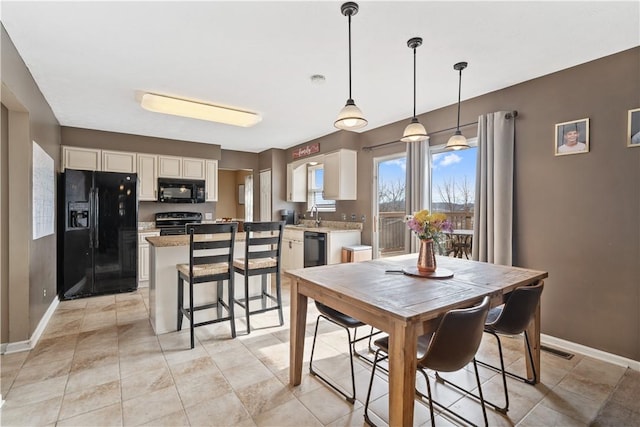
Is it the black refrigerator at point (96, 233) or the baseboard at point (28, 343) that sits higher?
the black refrigerator at point (96, 233)

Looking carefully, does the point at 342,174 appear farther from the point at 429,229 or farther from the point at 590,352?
the point at 590,352

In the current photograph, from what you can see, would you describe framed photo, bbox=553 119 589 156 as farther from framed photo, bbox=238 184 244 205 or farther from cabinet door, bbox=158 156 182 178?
framed photo, bbox=238 184 244 205

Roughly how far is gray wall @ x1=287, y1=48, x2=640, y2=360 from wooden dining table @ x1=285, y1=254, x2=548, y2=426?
0.85 m

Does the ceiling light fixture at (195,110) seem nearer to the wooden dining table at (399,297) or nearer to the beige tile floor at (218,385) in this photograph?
the beige tile floor at (218,385)

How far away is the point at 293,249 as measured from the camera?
5.56 metres

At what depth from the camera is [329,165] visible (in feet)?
17.1

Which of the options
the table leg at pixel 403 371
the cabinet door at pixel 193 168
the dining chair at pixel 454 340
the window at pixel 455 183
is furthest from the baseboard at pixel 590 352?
the cabinet door at pixel 193 168

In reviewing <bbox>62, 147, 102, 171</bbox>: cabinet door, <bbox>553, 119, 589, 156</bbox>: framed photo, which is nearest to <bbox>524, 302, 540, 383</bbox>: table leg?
<bbox>553, 119, 589, 156</bbox>: framed photo

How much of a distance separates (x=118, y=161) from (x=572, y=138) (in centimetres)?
593

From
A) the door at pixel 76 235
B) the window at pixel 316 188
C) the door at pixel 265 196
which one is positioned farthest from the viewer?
the door at pixel 265 196

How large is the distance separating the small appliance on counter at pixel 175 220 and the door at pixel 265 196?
138cm

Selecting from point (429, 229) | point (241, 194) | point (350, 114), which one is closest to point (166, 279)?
point (350, 114)

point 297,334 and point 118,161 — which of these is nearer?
point 297,334

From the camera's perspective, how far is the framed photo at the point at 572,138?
2.64m
